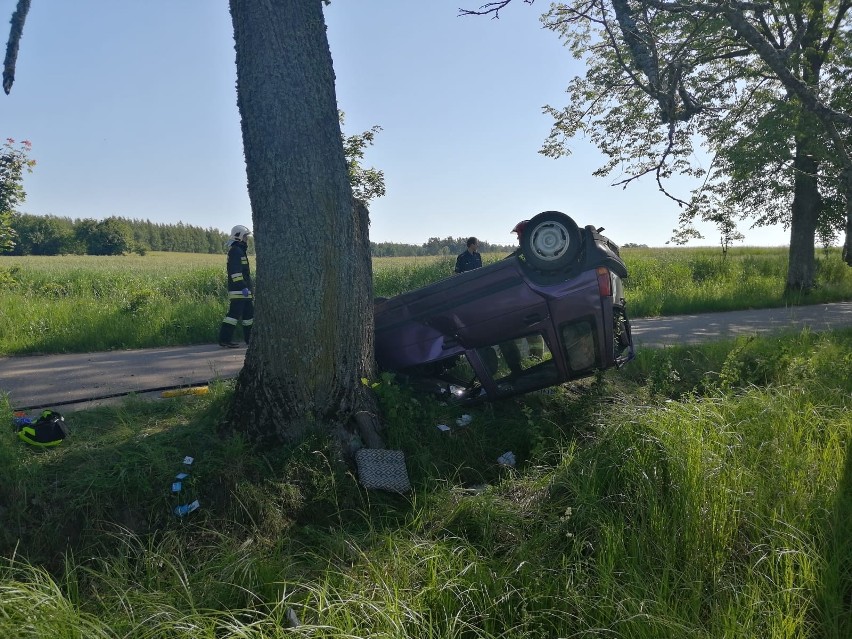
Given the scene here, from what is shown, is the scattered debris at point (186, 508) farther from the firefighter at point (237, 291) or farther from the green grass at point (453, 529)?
the firefighter at point (237, 291)

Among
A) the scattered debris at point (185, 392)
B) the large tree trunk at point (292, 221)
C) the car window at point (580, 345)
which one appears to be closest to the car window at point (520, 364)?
the car window at point (580, 345)

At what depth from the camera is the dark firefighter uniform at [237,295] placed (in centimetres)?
970

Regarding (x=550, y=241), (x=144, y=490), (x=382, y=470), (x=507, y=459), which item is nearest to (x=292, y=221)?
(x=382, y=470)

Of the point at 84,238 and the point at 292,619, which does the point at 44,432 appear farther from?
the point at 84,238

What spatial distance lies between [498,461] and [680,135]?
5.45m

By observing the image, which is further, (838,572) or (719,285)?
(719,285)

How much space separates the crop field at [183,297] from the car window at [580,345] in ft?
8.55

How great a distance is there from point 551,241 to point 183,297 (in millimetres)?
10214

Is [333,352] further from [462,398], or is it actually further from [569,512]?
[569,512]

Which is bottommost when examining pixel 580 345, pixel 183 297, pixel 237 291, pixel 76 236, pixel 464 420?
pixel 464 420

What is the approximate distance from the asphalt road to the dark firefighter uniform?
32 cm

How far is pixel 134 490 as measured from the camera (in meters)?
3.99

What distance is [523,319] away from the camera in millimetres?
5379

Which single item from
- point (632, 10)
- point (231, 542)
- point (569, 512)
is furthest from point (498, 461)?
point (632, 10)
